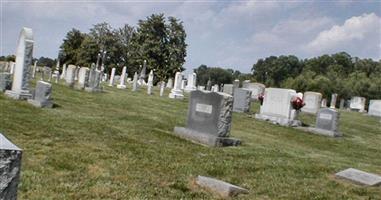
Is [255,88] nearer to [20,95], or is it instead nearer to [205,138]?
[20,95]

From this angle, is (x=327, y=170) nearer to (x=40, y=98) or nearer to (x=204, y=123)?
(x=204, y=123)

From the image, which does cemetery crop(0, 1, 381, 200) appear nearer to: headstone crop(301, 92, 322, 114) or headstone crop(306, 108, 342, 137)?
headstone crop(306, 108, 342, 137)

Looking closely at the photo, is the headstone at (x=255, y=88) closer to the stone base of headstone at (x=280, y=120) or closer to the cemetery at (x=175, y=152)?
the cemetery at (x=175, y=152)

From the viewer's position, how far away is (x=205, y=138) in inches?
415

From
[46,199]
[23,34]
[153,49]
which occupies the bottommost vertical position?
[46,199]

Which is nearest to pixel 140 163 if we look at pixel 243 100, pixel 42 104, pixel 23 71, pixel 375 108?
pixel 42 104

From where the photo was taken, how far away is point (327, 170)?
8.83 meters

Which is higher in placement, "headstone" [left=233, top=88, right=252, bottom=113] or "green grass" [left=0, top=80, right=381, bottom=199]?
"headstone" [left=233, top=88, right=252, bottom=113]

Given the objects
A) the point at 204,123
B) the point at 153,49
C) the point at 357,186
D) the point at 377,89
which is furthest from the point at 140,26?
the point at 357,186

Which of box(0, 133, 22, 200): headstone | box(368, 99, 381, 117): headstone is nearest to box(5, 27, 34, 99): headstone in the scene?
box(0, 133, 22, 200): headstone

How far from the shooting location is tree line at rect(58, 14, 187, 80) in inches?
2450

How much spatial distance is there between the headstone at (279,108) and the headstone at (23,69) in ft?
32.3

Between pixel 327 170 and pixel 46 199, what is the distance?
229 inches

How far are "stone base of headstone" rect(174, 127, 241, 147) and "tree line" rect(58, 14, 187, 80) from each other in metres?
49.6
